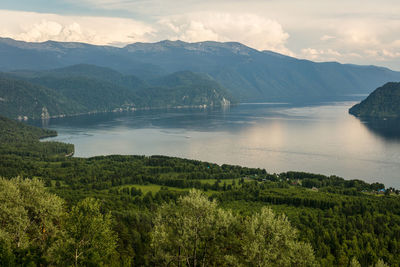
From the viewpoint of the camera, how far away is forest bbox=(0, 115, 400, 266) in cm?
3631

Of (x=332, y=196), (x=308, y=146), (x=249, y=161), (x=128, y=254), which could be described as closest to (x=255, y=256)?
(x=128, y=254)

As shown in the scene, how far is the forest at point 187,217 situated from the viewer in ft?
119

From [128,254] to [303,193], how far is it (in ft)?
180

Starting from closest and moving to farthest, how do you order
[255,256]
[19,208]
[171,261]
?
[255,256] → [171,261] → [19,208]

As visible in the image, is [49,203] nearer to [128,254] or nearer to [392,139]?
[128,254]

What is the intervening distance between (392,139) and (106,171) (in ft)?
457

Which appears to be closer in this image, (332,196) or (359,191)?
(332,196)

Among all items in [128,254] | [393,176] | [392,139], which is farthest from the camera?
[392,139]

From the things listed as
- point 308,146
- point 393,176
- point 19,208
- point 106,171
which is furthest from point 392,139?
point 19,208

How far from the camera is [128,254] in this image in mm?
46656

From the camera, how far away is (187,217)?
36812mm

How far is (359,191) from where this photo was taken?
94250 mm

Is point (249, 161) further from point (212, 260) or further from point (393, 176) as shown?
point (212, 260)

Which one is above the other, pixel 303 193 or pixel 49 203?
pixel 49 203
